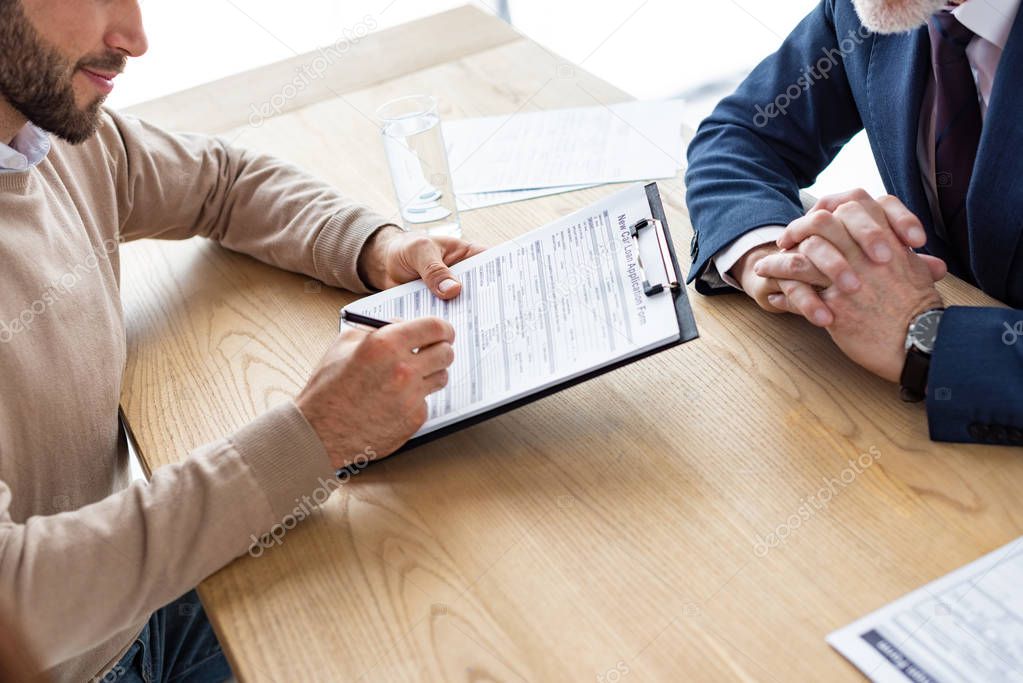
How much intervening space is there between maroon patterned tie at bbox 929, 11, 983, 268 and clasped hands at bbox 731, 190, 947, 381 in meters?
0.22

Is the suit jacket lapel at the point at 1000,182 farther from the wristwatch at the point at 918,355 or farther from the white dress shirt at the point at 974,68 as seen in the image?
the wristwatch at the point at 918,355

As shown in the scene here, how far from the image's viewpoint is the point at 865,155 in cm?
295

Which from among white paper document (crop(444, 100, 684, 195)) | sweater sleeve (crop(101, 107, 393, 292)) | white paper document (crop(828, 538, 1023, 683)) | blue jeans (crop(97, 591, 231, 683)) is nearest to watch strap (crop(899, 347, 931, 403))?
white paper document (crop(828, 538, 1023, 683))

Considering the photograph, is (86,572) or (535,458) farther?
(535,458)

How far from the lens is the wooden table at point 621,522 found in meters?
0.78

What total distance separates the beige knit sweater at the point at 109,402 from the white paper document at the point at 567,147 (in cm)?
25

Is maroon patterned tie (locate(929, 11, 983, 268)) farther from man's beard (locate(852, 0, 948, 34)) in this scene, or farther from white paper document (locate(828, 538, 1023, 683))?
white paper document (locate(828, 538, 1023, 683))

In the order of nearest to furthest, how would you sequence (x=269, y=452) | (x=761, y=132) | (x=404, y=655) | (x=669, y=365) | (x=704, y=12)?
1. (x=404, y=655)
2. (x=269, y=452)
3. (x=669, y=365)
4. (x=761, y=132)
5. (x=704, y=12)

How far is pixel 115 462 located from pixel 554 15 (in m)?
3.25

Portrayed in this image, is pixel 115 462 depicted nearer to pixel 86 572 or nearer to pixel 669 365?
pixel 86 572

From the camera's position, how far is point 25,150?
1.19 metres

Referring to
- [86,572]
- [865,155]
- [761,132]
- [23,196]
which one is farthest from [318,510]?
[865,155]

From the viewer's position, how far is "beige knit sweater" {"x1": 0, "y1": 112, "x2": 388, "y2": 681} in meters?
0.87

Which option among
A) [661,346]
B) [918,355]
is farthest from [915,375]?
[661,346]
